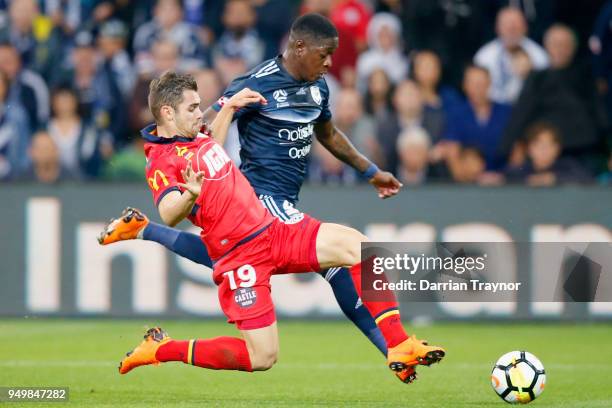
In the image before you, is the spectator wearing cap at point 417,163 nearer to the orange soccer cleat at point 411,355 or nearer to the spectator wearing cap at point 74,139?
the spectator wearing cap at point 74,139

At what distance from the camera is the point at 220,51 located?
14539mm

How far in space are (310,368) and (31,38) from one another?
24.1ft

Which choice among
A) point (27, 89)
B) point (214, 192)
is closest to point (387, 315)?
point (214, 192)

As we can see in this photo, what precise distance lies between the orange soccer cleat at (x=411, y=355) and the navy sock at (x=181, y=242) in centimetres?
155

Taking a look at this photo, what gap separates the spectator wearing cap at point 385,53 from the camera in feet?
45.8

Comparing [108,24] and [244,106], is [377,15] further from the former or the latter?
[244,106]

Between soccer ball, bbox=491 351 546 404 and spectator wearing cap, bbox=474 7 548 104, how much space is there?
660 cm

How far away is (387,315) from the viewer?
7160 mm

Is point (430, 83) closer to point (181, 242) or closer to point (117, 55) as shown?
point (117, 55)

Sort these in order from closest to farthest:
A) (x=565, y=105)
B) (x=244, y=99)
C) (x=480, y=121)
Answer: (x=244, y=99) < (x=565, y=105) < (x=480, y=121)

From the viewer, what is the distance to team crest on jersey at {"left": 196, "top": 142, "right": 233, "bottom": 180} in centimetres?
704

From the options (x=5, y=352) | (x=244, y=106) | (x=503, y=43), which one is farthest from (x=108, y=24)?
(x=244, y=106)

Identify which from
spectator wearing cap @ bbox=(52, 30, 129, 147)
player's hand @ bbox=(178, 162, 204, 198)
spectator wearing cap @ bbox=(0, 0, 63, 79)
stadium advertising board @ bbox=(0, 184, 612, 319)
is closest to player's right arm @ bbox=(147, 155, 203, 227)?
player's hand @ bbox=(178, 162, 204, 198)

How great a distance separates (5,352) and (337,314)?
11.5ft
